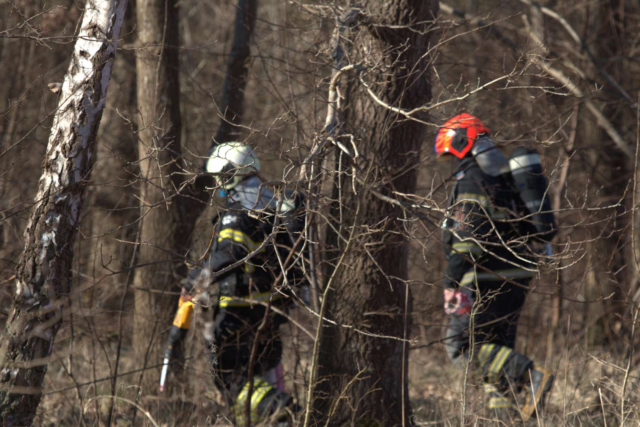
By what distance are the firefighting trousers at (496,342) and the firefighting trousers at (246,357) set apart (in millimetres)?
1170

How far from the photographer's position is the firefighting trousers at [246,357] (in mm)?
4152

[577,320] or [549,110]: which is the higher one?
[549,110]

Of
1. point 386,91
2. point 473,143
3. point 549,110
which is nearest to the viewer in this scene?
point 386,91

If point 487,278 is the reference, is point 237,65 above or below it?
above

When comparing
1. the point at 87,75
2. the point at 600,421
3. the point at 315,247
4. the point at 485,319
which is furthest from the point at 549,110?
the point at 87,75

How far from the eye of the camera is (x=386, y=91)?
3.90m

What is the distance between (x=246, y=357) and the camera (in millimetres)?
4395

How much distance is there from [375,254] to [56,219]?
1785mm

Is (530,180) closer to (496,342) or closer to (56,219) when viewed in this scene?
(496,342)

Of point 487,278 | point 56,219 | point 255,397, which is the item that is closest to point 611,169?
point 487,278

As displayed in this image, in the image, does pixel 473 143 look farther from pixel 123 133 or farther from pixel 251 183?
pixel 123 133

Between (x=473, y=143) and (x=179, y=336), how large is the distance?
2.36 metres

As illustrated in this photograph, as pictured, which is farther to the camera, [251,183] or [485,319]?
[485,319]

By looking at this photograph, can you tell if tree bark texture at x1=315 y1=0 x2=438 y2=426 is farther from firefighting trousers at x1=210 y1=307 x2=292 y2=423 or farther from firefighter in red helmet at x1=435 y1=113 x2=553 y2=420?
firefighter in red helmet at x1=435 y1=113 x2=553 y2=420
